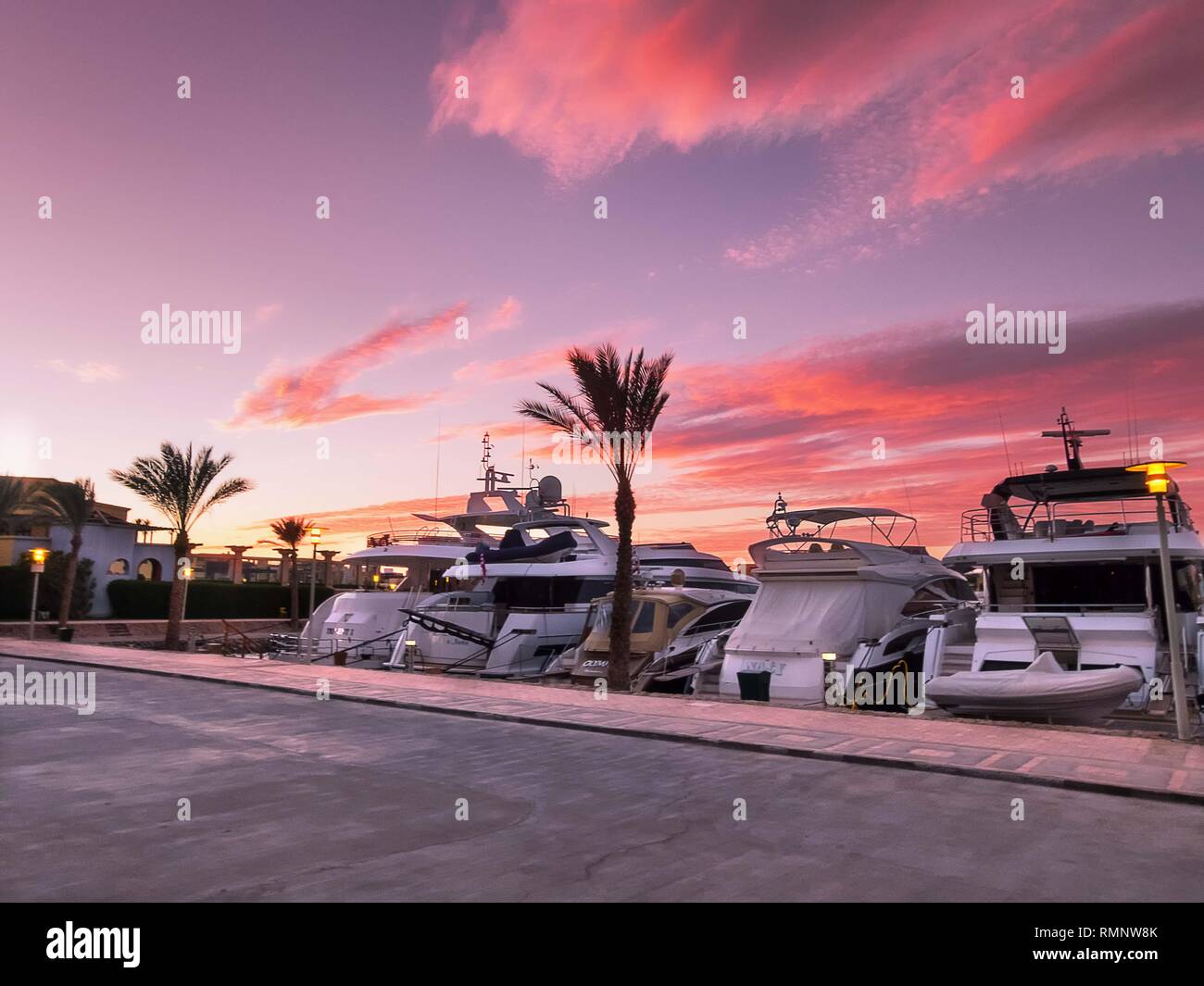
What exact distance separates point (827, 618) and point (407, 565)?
18.5m

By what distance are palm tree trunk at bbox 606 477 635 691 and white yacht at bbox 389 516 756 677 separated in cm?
475

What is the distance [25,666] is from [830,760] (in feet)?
69.5

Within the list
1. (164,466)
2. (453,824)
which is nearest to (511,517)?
(164,466)

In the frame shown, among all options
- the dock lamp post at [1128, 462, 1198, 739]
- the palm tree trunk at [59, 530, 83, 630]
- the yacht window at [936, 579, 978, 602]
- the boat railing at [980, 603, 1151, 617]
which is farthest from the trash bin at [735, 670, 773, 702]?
the palm tree trunk at [59, 530, 83, 630]

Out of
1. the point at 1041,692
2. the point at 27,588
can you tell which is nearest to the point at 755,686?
the point at 1041,692

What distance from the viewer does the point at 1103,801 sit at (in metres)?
7.70

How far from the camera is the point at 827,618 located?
60.4 ft

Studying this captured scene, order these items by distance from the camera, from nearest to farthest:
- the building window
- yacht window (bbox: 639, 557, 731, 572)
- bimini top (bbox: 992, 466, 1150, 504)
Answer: bimini top (bbox: 992, 466, 1150, 504)
yacht window (bbox: 639, 557, 731, 572)
the building window

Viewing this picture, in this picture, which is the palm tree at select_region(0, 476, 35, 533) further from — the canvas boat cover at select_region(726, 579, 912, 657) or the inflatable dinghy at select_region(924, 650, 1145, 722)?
the inflatable dinghy at select_region(924, 650, 1145, 722)

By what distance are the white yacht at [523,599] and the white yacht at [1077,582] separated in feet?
31.5

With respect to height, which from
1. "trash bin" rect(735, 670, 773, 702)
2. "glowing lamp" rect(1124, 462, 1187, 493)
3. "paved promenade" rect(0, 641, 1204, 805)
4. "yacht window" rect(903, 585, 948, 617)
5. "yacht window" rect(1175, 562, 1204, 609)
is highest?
"glowing lamp" rect(1124, 462, 1187, 493)

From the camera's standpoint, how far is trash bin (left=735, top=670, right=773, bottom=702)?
17.0 meters

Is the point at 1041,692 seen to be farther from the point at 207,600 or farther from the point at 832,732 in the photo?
the point at 207,600

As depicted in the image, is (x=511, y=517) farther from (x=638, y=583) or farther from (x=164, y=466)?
(x=164, y=466)
